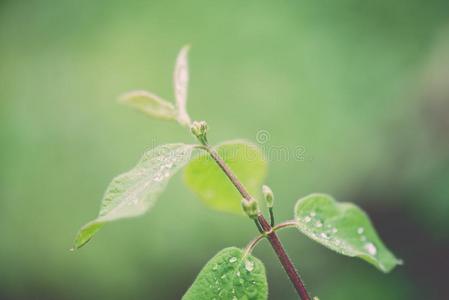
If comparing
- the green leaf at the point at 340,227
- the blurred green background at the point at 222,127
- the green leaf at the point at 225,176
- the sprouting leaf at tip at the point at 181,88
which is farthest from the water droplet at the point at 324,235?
the blurred green background at the point at 222,127

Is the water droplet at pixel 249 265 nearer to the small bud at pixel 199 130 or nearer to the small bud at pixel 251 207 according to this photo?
the small bud at pixel 251 207

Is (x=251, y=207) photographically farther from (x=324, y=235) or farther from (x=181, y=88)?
(x=181, y=88)

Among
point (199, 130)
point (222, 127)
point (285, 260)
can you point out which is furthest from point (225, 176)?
point (222, 127)

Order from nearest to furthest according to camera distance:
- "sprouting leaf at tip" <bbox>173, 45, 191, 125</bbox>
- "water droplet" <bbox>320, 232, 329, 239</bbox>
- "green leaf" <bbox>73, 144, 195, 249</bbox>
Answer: "green leaf" <bbox>73, 144, 195, 249</bbox> → "water droplet" <bbox>320, 232, 329, 239</bbox> → "sprouting leaf at tip" <bbox>173, 45, 191, 125</bbox>

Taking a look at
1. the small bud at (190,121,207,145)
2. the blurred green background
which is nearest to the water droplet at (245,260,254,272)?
the small bud at (190,121,207,145)

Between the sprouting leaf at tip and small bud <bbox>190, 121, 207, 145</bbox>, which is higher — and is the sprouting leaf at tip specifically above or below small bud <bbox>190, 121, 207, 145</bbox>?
above

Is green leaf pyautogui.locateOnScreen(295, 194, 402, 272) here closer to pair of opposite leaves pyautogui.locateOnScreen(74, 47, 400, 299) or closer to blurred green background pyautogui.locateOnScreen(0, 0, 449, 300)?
pair of opposite leaves pyautogui.locateOnScreen(74, 47, 400, 299)

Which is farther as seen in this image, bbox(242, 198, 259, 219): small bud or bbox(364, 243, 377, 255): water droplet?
bbox(364, 243, 377, 255): water droplet
